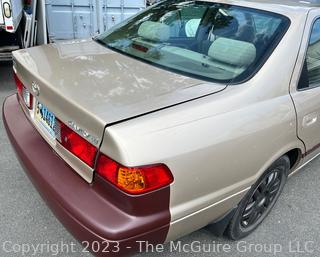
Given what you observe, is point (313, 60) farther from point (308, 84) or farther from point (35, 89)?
point (35, 89)

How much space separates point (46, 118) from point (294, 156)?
171 cm

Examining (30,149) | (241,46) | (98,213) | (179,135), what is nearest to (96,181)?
(98,213)

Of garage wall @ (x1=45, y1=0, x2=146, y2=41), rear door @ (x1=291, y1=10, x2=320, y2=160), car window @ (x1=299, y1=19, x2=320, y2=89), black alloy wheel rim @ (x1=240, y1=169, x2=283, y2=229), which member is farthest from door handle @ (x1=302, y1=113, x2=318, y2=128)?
garage wall @ (x1=45, y1=0, x2=146, y2=41)

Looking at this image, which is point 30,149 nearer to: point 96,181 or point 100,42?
point 96,181

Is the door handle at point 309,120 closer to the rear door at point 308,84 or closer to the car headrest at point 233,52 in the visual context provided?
the rear door at point 308,84

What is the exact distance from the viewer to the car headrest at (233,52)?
7.42 feet

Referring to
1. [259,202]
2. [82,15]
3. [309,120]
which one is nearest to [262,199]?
[259,202]

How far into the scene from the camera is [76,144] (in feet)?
6.27

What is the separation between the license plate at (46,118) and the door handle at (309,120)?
1.57m

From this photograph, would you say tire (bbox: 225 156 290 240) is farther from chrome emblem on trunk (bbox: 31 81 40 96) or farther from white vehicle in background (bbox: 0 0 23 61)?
white vehicle in background (bbox: 0 0 23 61)

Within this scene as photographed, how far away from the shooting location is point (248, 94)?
2074 mm

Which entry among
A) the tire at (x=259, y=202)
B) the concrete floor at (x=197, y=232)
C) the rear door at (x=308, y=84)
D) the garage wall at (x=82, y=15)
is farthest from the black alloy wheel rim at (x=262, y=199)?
the garage wall at (x=82, y=15)

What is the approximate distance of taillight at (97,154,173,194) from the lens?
1669 mm

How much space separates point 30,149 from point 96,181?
0.65 metres
